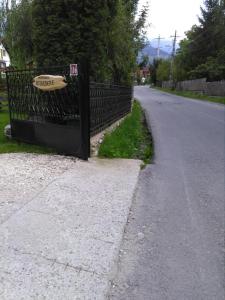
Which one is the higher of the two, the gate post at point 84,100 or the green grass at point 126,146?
the gate post at point 84,100

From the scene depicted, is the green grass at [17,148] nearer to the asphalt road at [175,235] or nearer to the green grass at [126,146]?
the green grass at [126,146]

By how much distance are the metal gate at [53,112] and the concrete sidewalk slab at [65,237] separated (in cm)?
109

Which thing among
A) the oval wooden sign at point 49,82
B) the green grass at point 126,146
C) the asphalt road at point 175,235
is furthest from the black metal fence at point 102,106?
the asphalt road at point 175,235

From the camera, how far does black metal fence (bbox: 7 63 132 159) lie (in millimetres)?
6248

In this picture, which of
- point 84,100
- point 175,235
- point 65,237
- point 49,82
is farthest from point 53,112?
point 175,235

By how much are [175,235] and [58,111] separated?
12.8ft

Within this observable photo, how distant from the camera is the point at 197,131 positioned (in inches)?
454

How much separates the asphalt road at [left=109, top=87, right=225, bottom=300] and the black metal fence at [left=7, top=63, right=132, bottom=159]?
1.48 m

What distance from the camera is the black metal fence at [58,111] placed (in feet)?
20.5

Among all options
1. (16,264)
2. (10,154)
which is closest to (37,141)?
(10,154)

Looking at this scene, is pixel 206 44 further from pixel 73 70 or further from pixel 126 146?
pixel 73 70

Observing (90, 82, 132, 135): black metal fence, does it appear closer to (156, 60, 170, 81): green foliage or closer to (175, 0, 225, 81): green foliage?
(175, 0, 225, 81): green foliage

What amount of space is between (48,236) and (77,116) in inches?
132

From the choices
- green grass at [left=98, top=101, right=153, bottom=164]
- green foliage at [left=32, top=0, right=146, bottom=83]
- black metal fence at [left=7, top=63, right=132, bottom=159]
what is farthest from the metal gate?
green foliage at [left=32, top=0, right=146, bottom=83]
